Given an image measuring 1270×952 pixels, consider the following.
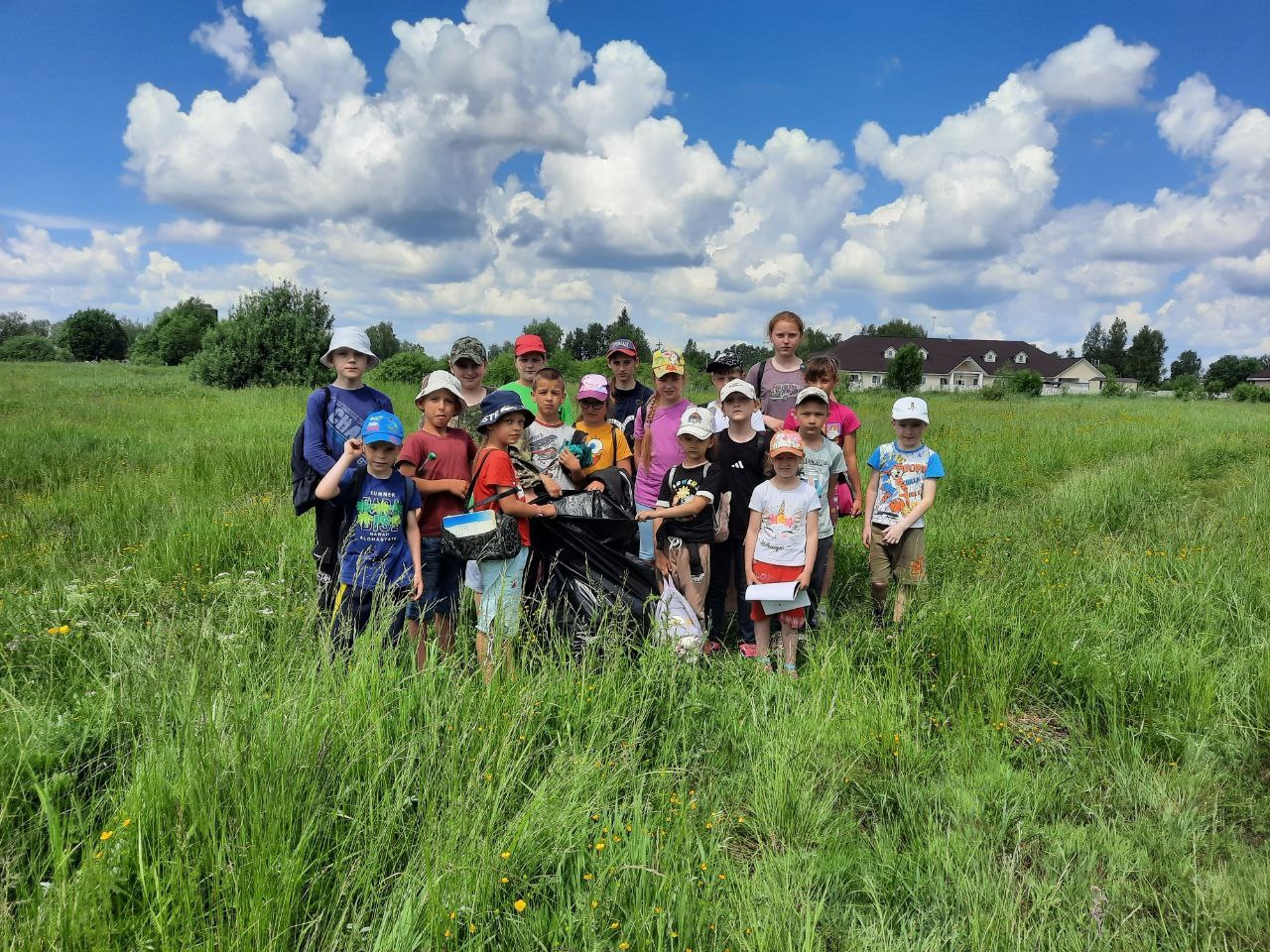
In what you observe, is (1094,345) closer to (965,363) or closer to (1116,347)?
(1116,347)

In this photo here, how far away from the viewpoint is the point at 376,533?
12.2ft

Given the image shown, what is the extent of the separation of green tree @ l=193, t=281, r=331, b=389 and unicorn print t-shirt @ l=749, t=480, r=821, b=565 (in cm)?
2583

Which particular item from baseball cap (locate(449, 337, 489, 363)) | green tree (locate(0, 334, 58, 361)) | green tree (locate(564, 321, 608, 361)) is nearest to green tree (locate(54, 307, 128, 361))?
green tree (locate(0, 334, 58, 361))

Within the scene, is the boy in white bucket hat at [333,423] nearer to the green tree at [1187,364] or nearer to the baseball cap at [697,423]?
the baseball cap at [697,423]

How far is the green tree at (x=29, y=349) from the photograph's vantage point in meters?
65.9

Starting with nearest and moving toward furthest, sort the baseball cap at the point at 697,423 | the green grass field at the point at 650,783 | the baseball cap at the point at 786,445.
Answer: the green grass field at the point at 650,783, the baseball cap at the point at 786,445, the baseball cap at the point at 697,423

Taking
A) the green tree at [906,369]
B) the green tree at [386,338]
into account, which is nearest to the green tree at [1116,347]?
the green tree at [906,369]

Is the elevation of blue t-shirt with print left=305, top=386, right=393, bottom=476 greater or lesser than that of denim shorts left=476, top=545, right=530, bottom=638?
greater

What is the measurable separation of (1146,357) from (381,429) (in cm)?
10571

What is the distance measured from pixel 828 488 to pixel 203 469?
7954 mm

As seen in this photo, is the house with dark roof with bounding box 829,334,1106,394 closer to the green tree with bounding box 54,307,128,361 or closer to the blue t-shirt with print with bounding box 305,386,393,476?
the blue t-shirt with print with bounding box 305,386,393,476

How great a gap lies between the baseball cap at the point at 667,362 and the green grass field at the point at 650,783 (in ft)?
6.14

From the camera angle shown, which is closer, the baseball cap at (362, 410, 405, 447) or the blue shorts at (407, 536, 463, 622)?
the baseball cap at (362, 410, 405, 447)

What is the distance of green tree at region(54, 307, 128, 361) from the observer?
7811 centimetres
